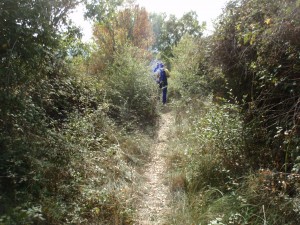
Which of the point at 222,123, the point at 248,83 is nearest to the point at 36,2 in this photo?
the point at 222,123

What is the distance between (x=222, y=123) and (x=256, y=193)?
62.2 inches

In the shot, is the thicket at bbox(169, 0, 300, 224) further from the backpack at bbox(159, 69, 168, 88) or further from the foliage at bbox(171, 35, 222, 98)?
the backpack at bbox(159, 69, 168, 88)

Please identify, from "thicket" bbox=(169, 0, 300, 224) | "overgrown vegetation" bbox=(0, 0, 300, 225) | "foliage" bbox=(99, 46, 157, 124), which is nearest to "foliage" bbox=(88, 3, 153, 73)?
"foliage" bbox=(99, 46, 157, 124)

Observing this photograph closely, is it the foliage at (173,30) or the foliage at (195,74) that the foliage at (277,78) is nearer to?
the foliage at (195,74)

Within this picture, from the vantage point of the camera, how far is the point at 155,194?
4492 millimetres

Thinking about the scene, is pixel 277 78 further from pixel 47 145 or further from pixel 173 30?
pixel 173 30

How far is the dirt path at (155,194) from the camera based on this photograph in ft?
12.4

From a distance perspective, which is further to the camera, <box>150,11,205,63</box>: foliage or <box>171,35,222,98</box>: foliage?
<box>150,11,205,63</box>: foliage

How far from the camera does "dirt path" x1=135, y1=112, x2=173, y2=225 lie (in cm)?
377

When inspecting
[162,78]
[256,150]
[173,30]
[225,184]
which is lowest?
[225,184]

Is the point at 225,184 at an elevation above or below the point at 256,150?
below

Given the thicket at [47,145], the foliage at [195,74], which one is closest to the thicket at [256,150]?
the thicket at [47,145]

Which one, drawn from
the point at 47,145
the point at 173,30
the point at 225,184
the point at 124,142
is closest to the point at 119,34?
the point at 124,142

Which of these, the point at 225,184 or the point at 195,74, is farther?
the point at 195,74
